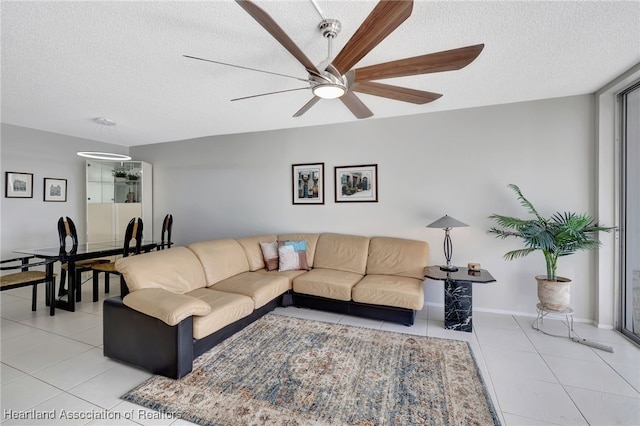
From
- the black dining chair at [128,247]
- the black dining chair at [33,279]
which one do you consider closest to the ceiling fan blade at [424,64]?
the black dining chair at [128,247]

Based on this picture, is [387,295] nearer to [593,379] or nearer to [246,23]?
[593,379]

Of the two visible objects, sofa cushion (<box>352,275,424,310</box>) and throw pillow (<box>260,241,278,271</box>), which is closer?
sofa cushion (<box>352,275,424,310</box>)

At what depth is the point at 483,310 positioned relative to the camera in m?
3.52

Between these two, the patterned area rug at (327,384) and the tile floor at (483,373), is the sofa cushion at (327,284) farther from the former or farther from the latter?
the patterned area rug at (327,384)

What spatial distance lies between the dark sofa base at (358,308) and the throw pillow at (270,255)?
52 centimetres

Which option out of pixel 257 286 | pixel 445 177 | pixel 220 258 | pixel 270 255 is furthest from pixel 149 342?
pixel 445 177

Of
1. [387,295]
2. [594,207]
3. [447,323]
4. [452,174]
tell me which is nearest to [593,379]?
[447,323]

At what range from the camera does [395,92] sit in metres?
2.10

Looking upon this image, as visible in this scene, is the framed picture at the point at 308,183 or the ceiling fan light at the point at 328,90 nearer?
the ceiling fan light at the point at 328,90

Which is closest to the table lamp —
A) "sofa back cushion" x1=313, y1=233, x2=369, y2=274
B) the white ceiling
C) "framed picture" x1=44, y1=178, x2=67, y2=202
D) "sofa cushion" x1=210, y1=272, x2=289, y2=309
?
"sofa back cushion" x1=313, y1=233, x2=369, y2=274

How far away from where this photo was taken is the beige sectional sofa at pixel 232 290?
216 centimetres

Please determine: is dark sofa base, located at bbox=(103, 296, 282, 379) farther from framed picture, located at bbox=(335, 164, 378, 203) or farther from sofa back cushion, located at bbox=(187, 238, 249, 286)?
framed picture, located at bbox=(335, 164, 378, 203)

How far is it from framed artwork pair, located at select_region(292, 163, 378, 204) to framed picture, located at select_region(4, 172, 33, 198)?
14.0 ft

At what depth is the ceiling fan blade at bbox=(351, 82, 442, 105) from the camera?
2037mm
